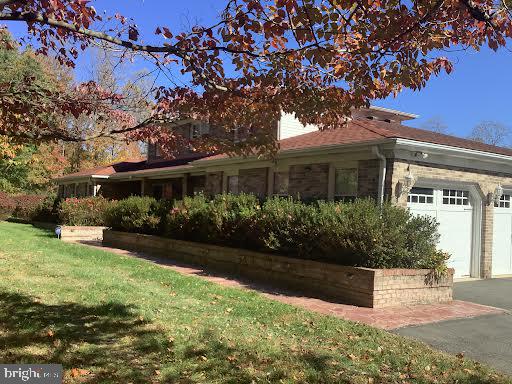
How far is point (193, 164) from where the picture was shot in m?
20.0

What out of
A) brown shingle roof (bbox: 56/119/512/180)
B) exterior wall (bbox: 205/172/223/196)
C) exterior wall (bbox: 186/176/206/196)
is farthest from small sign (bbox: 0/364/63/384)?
exterior wall (bbox: 186/176/206/196)

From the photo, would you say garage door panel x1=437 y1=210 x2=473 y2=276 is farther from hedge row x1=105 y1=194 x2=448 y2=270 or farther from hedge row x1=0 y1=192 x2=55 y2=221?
hedge row x1=0 y1=192 x2=55 y2=221

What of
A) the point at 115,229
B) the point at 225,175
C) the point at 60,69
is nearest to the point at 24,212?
the point at 60,69

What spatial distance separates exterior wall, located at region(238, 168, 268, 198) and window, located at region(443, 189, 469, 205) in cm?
592

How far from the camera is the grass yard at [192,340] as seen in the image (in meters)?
4.91

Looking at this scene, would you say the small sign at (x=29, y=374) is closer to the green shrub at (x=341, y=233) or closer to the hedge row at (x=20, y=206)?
the green shrub at (x=341, y=233)

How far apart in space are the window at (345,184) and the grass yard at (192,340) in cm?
547

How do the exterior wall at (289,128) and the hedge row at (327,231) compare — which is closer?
the hedge row at (327,231)

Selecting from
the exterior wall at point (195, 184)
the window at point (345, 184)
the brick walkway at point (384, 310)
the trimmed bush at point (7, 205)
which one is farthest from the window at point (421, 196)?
the trimmed bush at point (7, 205)

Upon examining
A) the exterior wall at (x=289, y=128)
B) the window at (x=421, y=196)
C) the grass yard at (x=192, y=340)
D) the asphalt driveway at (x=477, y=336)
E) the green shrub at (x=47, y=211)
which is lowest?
the asphalt driveway at (x=477, y=336)

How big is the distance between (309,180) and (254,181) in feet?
10.6

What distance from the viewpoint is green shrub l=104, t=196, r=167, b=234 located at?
54.1 ft

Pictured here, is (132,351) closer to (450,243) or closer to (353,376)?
(353,376)

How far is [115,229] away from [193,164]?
3820mm
